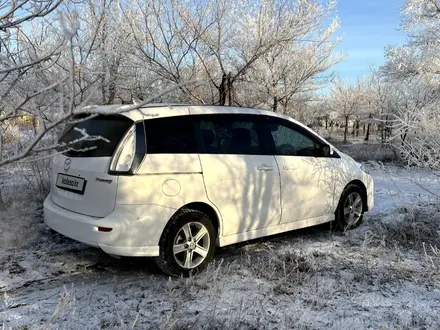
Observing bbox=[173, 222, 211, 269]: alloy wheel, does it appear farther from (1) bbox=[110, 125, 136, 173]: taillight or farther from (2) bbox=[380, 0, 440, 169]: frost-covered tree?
(2) bbox=[380, 0, 440, 169]: frost-covered tree

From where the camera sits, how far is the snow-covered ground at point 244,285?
318 centimetres

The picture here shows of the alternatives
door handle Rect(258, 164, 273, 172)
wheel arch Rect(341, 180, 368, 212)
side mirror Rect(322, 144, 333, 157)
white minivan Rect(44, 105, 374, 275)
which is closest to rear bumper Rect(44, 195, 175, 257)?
white minivan Rect(44, 105, 374, 275)

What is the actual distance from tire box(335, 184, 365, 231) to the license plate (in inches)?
136

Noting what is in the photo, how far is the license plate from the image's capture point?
4.01m

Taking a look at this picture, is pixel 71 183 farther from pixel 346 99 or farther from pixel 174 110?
pixel 346 99

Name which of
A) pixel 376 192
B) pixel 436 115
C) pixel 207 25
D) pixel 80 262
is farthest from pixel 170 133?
pixel 207 25

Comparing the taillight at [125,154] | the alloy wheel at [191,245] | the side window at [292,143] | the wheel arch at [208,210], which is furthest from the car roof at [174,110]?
the alloy wheel at [191,245]

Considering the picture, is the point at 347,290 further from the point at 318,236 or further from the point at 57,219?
the point at 57,219

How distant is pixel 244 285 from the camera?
389cm

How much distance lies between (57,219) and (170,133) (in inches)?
57.5

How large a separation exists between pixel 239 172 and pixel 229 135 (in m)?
0.44

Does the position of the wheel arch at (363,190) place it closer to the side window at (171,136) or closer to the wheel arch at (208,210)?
the wheel arch at (208,210)

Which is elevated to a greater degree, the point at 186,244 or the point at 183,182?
the point at 183,182

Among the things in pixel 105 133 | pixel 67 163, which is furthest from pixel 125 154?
pixel 67 163
